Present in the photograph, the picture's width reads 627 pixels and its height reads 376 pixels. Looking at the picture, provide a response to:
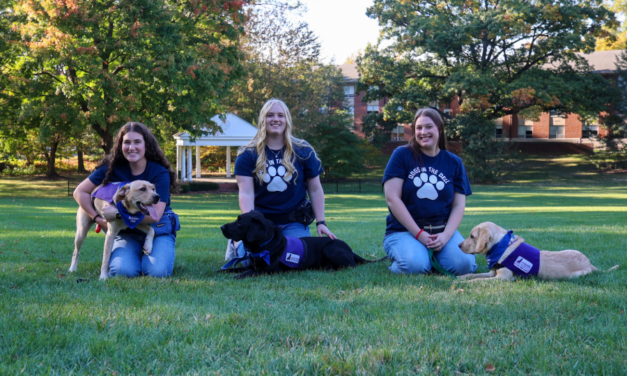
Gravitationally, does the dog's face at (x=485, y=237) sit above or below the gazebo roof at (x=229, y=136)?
Answer: below

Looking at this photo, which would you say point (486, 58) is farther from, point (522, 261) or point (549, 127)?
point (522, 261)

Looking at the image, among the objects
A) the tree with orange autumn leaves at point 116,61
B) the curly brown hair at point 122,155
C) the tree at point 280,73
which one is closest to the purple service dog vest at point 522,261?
the curly brown hair at point 122,155

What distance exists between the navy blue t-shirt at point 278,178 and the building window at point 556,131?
56.9 meters

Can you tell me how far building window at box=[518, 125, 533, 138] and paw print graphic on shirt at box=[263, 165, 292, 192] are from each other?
56774mm

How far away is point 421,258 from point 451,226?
50 centimetres

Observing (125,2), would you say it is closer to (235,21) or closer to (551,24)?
(235,21)

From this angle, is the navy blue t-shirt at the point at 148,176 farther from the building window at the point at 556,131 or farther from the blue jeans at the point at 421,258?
the building window at the point at 556,131

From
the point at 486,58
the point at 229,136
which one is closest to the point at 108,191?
the point at 229,136

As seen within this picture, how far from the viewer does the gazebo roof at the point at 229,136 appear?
1312 inches

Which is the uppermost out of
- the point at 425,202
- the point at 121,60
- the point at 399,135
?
the point at 121,60

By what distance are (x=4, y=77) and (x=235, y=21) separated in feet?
34.0

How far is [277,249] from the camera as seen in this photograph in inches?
208

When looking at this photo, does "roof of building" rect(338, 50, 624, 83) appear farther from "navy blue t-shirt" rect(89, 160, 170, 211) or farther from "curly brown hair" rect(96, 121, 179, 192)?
"navy blue t-shirt" rect(89, 160, 170, 211)

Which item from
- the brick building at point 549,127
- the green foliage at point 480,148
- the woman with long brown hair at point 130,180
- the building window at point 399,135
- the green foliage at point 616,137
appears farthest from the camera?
the building window at point 399,135
